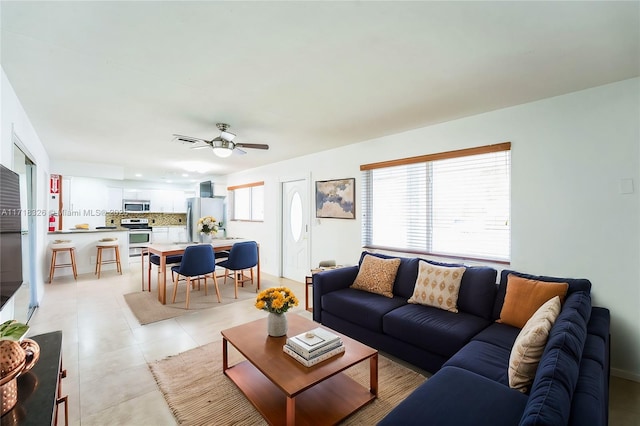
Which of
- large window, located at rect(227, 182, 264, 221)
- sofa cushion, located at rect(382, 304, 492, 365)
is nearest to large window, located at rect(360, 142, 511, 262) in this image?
sofa cushion, located at rect(382, 304, 492, 365)

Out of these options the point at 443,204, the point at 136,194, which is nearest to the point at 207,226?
the point at 443,204

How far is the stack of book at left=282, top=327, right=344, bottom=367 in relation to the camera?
179 cm

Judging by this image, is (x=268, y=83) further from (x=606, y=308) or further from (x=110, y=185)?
(x=110, y=185)

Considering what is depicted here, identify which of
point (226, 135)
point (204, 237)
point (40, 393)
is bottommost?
point (40, 393)

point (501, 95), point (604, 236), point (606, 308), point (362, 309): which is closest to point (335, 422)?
point (362, 309)

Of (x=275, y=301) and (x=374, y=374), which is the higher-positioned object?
(x=275, y=301)

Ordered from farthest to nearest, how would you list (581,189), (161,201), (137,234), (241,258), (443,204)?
(161,201) → (137,234) → (241,258) → (443,204) → (581,189)

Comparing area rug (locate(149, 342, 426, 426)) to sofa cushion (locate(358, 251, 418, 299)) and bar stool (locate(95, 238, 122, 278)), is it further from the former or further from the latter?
bar stool (locate(95, 238, 122, 278))

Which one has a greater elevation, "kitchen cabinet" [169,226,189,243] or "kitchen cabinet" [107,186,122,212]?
"kitchen cabinet" [107,186,122,212]

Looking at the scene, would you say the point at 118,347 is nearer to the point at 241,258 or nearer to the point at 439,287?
the point at 241,258

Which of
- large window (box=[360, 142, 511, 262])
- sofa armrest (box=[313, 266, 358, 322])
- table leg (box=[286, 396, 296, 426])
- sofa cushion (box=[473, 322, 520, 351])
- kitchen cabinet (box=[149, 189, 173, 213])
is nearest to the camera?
table leg (box=[286, 396, 296, 426])

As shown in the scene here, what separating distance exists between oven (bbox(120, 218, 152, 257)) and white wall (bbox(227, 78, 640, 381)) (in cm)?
792

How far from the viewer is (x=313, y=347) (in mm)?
1814

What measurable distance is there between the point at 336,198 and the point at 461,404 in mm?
3251
